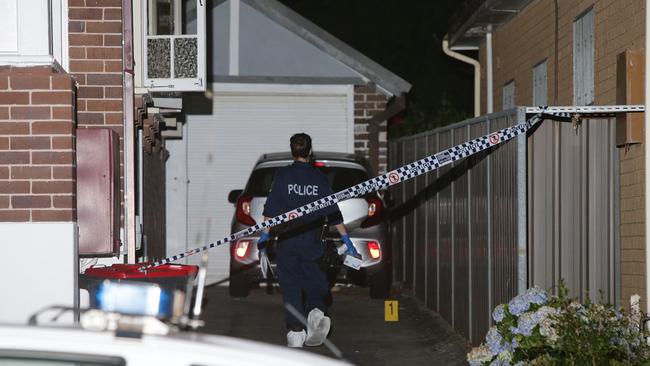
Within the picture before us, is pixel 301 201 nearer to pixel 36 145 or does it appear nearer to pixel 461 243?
pixel 461 243

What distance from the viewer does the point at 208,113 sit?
17.4 meters

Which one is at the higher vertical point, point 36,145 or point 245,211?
point 36,145

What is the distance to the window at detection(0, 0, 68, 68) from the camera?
790 cm

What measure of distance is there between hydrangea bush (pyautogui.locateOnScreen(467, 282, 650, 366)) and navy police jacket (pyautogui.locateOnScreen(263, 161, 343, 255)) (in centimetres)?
333

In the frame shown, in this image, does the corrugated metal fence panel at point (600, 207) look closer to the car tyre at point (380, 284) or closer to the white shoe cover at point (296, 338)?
the white shoe cover at point (296, 338)

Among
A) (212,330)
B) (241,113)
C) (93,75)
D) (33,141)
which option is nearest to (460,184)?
(212,330)

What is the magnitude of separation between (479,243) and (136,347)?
7178 mm

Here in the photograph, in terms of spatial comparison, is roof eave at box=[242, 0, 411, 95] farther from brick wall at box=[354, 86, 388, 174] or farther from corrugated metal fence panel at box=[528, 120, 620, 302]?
corrugated metal fence panel at box=[528, 120, 620, 302]

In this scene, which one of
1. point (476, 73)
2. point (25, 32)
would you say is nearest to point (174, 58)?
point (25, 32)

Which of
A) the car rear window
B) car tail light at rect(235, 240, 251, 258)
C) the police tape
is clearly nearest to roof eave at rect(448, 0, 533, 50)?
the car rear window

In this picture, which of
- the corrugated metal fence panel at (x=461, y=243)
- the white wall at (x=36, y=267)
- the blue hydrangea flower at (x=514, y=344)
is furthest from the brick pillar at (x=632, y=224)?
the white wall at (x=36, y=267)

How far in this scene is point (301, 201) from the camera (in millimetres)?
10062

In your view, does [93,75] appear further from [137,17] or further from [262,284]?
[262,284]

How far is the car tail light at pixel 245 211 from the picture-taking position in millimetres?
12922
